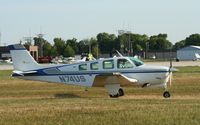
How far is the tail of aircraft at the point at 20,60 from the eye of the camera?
85.7ft

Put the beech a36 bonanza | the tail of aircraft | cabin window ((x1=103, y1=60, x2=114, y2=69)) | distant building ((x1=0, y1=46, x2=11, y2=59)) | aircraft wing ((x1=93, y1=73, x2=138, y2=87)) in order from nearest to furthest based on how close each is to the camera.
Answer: aircraft wing ((x1=93, y1=73, x2=138, y2=87)) < the beech a36 bonanza < cabin window ((x1=103, y1=60, x2=114, y2=69)) < the tail of aircraft < distant building ((x1=0, y1=46, x2=11, y2=59))

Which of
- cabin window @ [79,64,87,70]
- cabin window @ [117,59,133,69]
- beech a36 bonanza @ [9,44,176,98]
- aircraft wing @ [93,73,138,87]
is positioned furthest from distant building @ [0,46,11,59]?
cabin window @ [117,59,133,69]

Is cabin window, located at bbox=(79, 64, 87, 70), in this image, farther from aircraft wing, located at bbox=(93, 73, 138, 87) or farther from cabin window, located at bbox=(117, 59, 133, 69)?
cabin window, located at bbox=(117, 59, 133, 69)

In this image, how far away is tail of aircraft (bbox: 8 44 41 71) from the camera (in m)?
26.1

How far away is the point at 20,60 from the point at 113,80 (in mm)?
5183

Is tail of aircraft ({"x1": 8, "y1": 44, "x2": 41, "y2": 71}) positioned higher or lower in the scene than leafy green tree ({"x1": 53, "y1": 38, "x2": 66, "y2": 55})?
lower

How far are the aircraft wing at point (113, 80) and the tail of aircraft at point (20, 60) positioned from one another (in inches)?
138

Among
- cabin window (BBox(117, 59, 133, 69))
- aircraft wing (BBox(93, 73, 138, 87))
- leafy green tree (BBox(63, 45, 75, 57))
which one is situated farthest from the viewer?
leafy green tree (BBox(63, 45, 75, 57))

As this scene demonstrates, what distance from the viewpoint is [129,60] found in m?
24.6

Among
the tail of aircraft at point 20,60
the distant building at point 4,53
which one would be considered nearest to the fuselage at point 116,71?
the tail of aircraft at point 20,60

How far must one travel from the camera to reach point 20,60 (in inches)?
1030

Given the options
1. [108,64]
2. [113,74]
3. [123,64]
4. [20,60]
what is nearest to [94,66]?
[108,64]

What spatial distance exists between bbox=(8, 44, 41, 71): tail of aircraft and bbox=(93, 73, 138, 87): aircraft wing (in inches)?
138

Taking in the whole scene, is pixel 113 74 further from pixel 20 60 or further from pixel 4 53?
pixel 4 53
